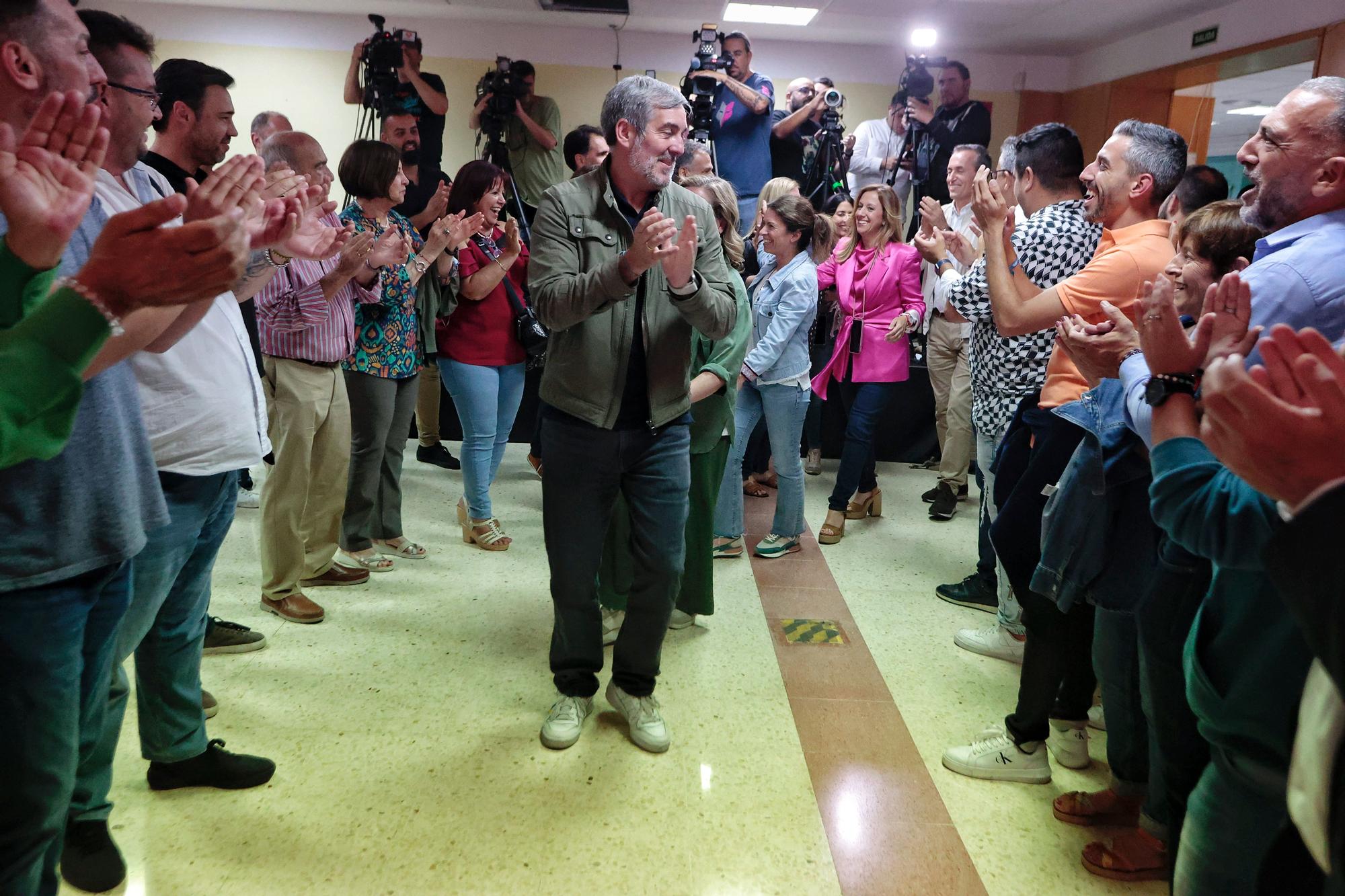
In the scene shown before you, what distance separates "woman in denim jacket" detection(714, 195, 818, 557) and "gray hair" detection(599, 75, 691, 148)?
1467mm

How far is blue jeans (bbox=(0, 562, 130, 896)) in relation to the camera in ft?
3.60

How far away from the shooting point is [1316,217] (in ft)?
4.59

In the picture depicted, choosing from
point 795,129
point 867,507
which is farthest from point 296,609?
point 795,129

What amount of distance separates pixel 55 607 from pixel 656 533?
1.21 meters

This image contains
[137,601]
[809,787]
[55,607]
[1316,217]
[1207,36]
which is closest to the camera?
[55,607]

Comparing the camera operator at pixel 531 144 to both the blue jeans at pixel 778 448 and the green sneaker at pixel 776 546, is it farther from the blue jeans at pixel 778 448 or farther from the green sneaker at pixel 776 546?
the green sneaker at pixel 776 546

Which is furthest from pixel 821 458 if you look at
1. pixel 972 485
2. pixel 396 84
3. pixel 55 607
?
pixel 55 607

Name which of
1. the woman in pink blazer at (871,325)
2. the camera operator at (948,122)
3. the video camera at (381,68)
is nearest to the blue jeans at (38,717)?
the woman in pink blazer at (871,325)

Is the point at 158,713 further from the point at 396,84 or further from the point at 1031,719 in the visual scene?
the point at 396,84

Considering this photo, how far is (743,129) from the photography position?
5176 mm

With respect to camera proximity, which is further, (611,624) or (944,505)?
(944,505)

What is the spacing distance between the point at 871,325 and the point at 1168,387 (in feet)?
9.02

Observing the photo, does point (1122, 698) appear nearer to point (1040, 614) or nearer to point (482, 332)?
point (1040, 614)

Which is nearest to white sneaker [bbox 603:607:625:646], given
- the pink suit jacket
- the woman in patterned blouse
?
the woman in patterned blouse
